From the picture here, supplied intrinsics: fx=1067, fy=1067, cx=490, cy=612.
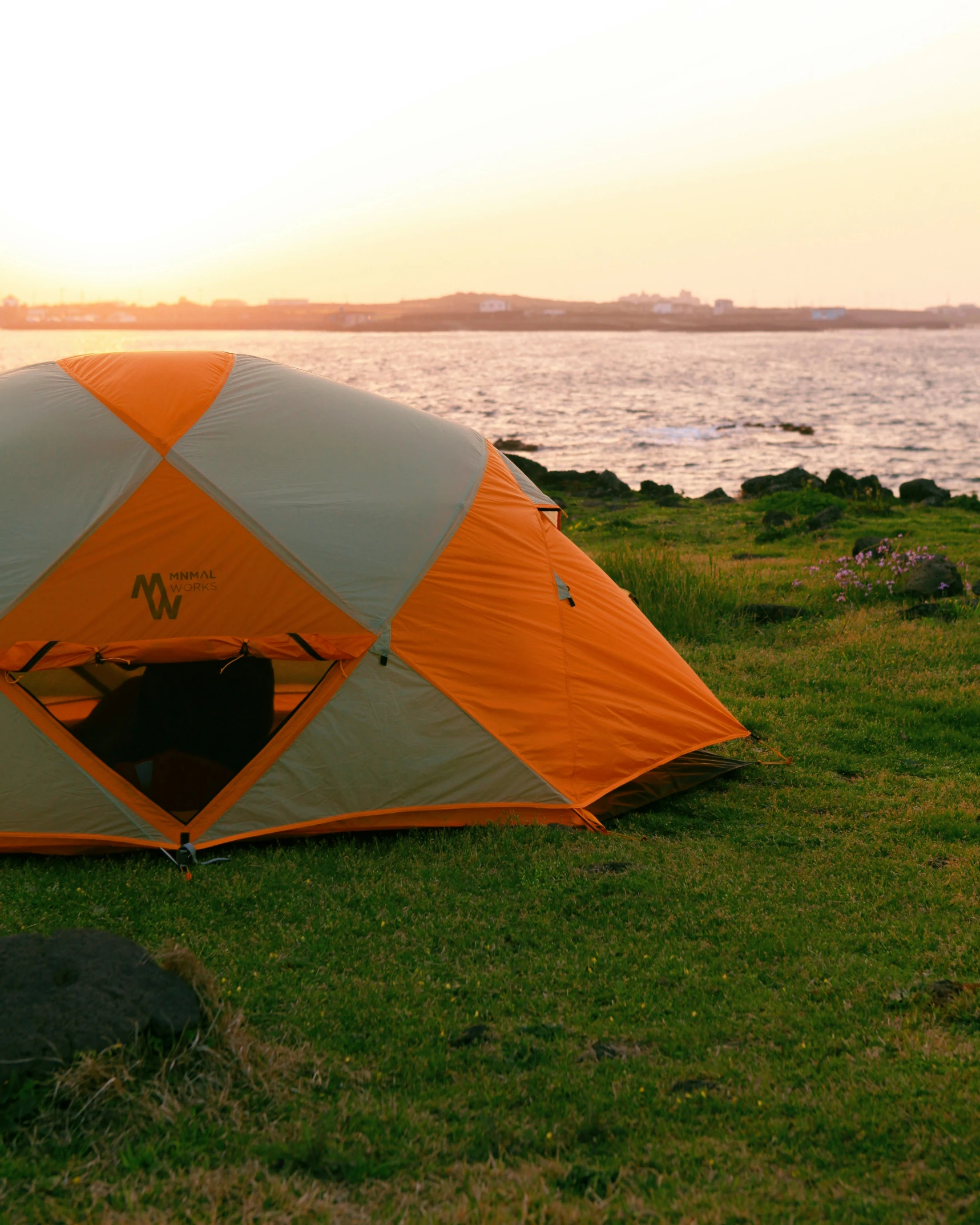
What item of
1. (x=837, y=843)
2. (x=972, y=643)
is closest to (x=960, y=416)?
(x=972, y=643)

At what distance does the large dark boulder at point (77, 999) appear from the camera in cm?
370

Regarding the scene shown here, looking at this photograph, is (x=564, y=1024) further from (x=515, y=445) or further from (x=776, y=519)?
(x=515, y=445)

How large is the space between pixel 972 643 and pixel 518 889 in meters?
6.93

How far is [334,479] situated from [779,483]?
22.4 m

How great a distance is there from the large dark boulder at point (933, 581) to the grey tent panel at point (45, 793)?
9.44 meters

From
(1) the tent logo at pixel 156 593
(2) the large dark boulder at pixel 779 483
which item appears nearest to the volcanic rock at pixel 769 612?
(1) the tent logo at pixel 156 593

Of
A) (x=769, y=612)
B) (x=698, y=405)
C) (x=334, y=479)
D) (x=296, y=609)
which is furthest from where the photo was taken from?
(x=698, y=405)

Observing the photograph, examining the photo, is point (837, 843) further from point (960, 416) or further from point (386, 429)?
point (960, 416)

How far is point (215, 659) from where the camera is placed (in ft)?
23.8

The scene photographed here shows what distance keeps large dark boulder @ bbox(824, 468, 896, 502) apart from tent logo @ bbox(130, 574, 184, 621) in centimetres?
1986

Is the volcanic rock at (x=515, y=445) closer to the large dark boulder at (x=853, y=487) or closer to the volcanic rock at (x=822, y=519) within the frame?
the large dark boulder at (x=853, y=487)

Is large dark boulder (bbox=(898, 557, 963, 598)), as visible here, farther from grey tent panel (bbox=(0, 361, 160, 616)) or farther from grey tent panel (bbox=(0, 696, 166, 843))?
grey tent panel (bbox=(0, 696, 166, 843))

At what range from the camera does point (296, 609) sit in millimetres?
6590

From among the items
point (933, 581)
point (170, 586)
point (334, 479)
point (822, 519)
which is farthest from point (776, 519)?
point (170, 586)
